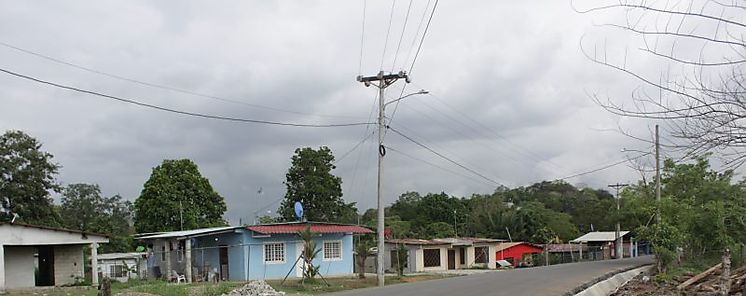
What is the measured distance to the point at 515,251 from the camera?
2566 inches

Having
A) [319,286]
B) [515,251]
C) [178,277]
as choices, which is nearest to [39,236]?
[178,277]

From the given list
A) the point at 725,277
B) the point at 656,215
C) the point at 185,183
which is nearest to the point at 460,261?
the point at 656,215

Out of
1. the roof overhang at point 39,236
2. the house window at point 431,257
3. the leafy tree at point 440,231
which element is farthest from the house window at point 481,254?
the roof overhang at point 39,236

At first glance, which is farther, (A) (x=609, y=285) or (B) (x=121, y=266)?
(B) (x=121, y=266)

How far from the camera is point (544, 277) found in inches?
1219

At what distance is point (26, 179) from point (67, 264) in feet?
62.6

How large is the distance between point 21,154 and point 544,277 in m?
40.6

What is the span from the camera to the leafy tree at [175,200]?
60531mm

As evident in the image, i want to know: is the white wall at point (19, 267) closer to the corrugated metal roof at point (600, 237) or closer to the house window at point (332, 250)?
the house window at point (332, 250)

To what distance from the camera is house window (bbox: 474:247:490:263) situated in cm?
5873

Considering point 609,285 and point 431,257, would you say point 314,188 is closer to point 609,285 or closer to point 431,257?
point 431,257

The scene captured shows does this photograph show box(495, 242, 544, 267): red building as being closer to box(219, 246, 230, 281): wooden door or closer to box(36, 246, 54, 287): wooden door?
box(219, 246, 230, 281): wooden door

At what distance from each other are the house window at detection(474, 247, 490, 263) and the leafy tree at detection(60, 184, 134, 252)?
34.7m

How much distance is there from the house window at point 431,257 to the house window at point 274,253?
53.0 ft
